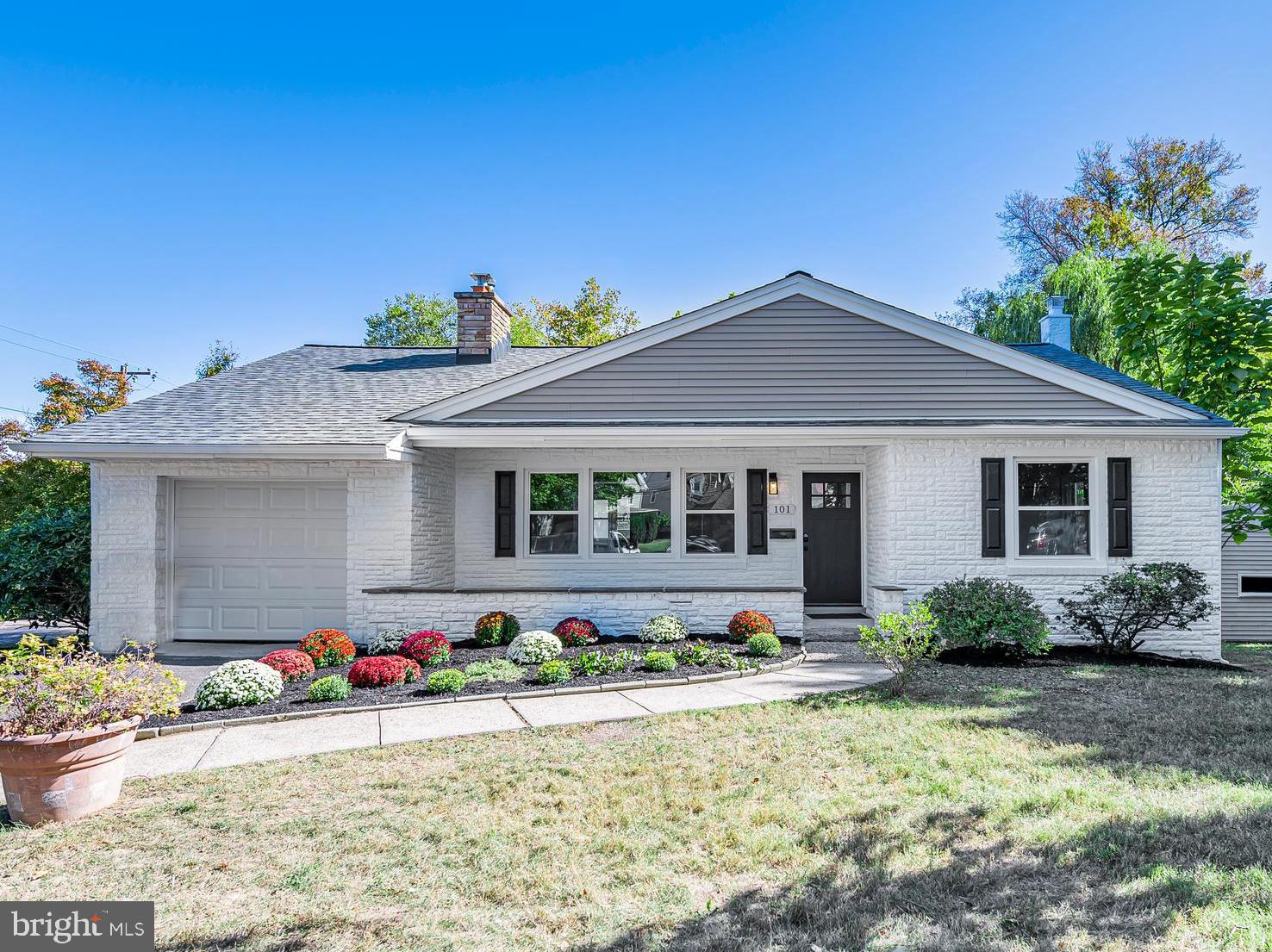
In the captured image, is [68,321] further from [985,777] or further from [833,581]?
[985,777]

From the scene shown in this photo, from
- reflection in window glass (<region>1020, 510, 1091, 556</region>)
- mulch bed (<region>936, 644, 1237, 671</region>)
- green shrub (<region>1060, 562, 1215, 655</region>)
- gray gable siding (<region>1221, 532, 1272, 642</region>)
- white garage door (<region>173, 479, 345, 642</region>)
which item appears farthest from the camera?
gray gable siding (<region>1221, 532, 1272, 642</region>)

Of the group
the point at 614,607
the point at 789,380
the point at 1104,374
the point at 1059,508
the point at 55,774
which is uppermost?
the point at 1104,374

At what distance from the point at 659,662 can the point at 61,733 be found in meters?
5.03

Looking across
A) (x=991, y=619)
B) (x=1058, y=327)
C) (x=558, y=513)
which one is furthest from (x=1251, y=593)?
(x=558, y=513)

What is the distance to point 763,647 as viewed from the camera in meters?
8.16

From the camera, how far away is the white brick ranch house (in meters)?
9.09

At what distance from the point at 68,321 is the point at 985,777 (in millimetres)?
31365

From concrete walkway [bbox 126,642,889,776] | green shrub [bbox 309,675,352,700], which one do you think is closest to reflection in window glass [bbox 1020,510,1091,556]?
concrete walkway [bbox 126,642,889,776]

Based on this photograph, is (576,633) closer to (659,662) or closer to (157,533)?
(659,662)

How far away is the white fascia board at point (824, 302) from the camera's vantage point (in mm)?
9141

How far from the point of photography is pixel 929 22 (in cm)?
1227

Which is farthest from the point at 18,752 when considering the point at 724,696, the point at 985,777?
the point at 985,777
